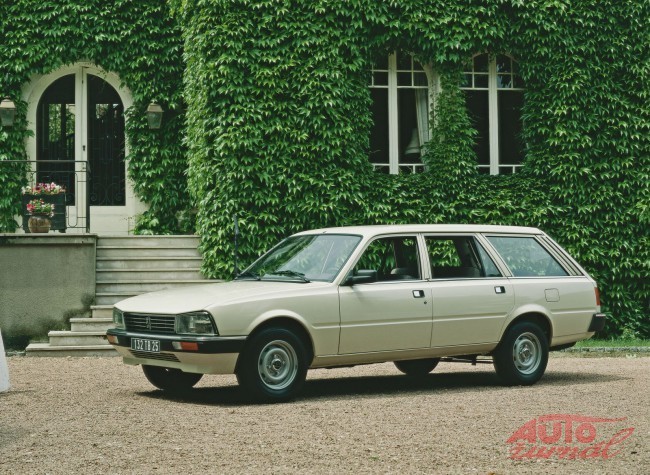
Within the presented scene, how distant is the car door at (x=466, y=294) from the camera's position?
983 cm

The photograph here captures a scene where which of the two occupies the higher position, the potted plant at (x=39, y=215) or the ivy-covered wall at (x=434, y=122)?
the ivy-covered wall at (x=434, y=122)

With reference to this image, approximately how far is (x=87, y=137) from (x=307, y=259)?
9.82m

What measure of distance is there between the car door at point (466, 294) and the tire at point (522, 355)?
0.19 meters

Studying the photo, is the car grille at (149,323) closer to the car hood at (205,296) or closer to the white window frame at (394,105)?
the car hood at (205,296)

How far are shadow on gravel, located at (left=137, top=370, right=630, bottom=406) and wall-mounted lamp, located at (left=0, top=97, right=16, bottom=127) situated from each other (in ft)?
28.2

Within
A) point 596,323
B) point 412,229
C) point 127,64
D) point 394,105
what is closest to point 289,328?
point 412,229

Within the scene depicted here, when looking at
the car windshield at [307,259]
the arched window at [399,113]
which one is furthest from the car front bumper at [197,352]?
the arched window at [399,113]

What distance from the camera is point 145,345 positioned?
892 cm

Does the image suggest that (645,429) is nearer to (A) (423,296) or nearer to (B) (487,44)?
(A) (423,296)

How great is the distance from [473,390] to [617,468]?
12.4 feet

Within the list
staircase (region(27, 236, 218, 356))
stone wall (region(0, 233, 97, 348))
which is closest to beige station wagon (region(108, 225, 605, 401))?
staircase (region(27, 236, 218, 356))

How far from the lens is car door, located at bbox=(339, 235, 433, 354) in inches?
364

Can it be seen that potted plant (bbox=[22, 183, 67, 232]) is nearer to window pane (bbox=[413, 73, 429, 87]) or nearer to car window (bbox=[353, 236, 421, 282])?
window pane (bbox=[413, 73, 429, 87])

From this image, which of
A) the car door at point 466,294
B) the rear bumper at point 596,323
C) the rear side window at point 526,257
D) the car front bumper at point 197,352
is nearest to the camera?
the car front bumper at point 197,352
